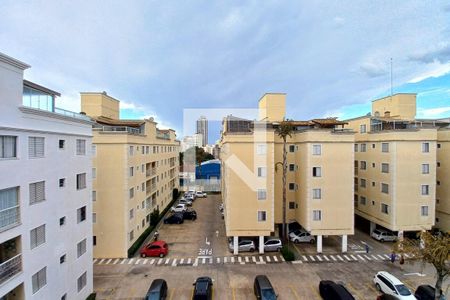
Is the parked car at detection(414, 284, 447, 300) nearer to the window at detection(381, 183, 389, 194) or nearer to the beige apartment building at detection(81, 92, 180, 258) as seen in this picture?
the window at detection(381, 183, 389, 194)

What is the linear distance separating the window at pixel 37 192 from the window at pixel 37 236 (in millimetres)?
1420

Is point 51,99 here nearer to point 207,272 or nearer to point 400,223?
point 207,272

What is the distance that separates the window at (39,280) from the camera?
1234 cm

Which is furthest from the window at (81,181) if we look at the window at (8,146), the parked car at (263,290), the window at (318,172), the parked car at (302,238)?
the parked car at (302,238)

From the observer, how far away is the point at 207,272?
21.8 m

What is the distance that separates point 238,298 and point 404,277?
14107 millimetres

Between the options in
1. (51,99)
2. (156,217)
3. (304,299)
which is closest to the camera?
(51,99)

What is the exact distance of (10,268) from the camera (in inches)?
434

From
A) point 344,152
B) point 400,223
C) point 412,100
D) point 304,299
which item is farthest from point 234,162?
point 412,100

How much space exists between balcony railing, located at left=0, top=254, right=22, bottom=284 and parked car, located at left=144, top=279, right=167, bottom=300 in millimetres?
7935

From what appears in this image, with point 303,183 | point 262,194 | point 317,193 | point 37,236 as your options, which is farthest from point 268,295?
point 37,236

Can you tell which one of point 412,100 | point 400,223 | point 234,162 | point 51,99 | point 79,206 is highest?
point 412,100

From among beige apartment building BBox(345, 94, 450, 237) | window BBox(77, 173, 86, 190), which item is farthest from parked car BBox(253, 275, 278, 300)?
beige apartment building BBox(345, 94, 450, 237)

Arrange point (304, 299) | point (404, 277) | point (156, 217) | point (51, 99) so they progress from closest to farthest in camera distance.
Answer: point (51, 99) → point (304, 299) → point (404, 277) → point (156, 217)
